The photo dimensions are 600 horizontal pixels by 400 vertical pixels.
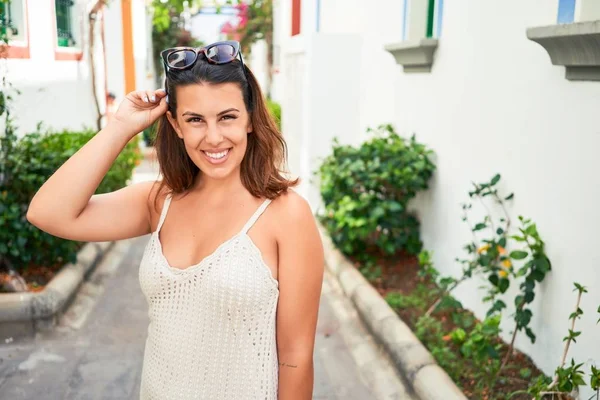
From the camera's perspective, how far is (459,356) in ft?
13.4

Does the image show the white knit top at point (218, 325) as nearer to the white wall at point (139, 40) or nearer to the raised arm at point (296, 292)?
the raised arm at point (296, 292)

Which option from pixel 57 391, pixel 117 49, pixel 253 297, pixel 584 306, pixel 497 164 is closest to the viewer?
pixel 253 297

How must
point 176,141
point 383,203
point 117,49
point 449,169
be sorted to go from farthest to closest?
point 117,49, point 383,203, point 449,169, point 176,141

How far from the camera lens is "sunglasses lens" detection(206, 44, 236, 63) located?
1.89 metres

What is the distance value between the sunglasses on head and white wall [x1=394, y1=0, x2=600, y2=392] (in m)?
1.88

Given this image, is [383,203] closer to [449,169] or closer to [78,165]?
[449,169]

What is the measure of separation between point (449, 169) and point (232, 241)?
12.2ft

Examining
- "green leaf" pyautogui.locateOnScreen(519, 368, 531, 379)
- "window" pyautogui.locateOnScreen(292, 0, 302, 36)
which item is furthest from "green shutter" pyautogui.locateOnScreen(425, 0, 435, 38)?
"window" pyautogui.locateOnScreen(292, 0, 302, 36)

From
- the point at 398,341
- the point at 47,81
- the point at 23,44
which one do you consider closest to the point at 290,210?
the point at 398,341

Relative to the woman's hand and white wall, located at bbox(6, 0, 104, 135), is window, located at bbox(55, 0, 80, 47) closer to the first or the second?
white wall, located at bbox(6, 0, 104, 135)

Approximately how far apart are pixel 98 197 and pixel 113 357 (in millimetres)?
2648

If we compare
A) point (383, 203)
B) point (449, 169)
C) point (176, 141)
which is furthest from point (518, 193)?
point (176, 141)

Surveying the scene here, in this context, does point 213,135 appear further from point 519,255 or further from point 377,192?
point 377,192

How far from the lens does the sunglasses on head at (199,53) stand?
1.88m
